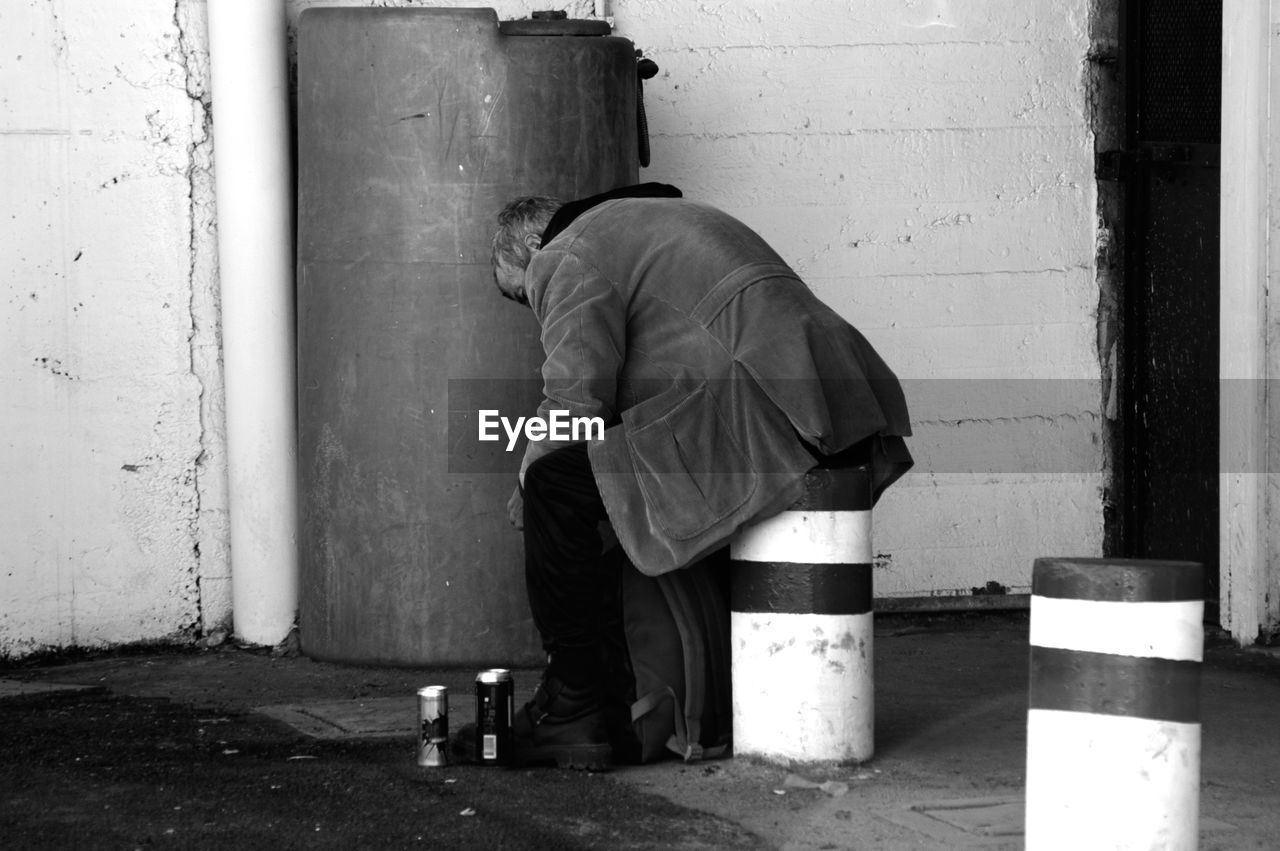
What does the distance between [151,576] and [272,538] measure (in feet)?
1.31

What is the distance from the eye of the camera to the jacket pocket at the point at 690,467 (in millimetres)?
3602

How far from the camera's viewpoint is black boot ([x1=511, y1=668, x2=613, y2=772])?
12.0 ft

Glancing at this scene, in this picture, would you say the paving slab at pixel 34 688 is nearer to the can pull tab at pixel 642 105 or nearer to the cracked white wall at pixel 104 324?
the cracked white wall at pixel 104 324

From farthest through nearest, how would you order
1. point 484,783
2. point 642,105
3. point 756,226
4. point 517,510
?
point 756,226 < point 642,105 < point 517,510 < point 484,783

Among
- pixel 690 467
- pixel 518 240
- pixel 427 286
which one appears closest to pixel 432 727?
pixel 690 467

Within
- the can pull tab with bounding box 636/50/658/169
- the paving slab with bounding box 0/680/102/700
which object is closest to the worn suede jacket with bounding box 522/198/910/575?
the can pull tab with bounding box 636/50/658/169

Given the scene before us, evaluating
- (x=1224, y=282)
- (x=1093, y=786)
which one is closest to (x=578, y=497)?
(x=1093, y=786)

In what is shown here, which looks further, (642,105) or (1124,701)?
(642,105)

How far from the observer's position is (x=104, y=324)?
5082mm

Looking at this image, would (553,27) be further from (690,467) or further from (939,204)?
(690,467)

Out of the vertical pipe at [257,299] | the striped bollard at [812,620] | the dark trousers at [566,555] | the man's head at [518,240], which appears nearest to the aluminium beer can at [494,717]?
the dark trousers at [566,555]

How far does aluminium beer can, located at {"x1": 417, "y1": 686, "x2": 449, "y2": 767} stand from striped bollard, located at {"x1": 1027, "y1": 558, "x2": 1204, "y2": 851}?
1509 mm

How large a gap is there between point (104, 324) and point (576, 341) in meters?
2.03

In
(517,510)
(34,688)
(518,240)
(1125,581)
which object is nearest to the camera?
(1125,581)
